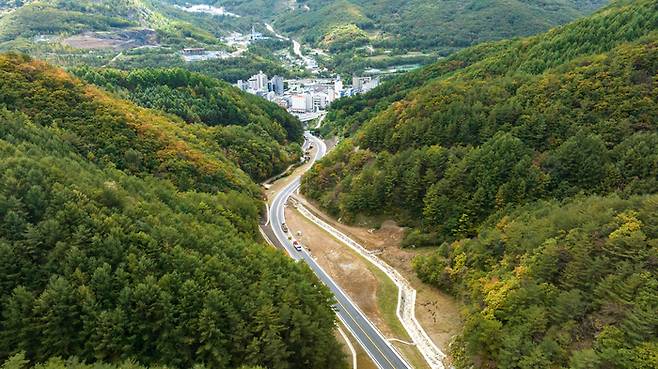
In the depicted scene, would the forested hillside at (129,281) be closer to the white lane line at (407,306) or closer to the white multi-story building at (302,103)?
the white lane line at (407,306)

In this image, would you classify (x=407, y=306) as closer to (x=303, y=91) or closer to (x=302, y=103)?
(x=302, y=103)

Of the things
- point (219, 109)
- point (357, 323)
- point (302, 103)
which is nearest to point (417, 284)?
point (357, 323)

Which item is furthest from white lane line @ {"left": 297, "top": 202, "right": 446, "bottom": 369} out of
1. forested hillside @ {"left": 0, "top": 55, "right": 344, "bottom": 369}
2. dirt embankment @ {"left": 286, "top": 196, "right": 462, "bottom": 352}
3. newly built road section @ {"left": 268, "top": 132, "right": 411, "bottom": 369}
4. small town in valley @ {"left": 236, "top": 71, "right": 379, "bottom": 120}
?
small town in valley @ {"left": 236, "top": 71, "right": 379, "bottom": 120}

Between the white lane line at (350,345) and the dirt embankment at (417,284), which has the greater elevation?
the dirt embankment at (417,284)

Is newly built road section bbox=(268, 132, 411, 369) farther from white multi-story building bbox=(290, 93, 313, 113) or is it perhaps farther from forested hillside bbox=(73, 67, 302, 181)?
white multi-story building bbox=(290, 93, 313, 113)

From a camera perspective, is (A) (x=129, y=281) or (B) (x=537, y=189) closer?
(A) (x=129, y=281)

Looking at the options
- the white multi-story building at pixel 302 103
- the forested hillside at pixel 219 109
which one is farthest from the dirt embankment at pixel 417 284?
the white multi-story building at pixel 302 103
